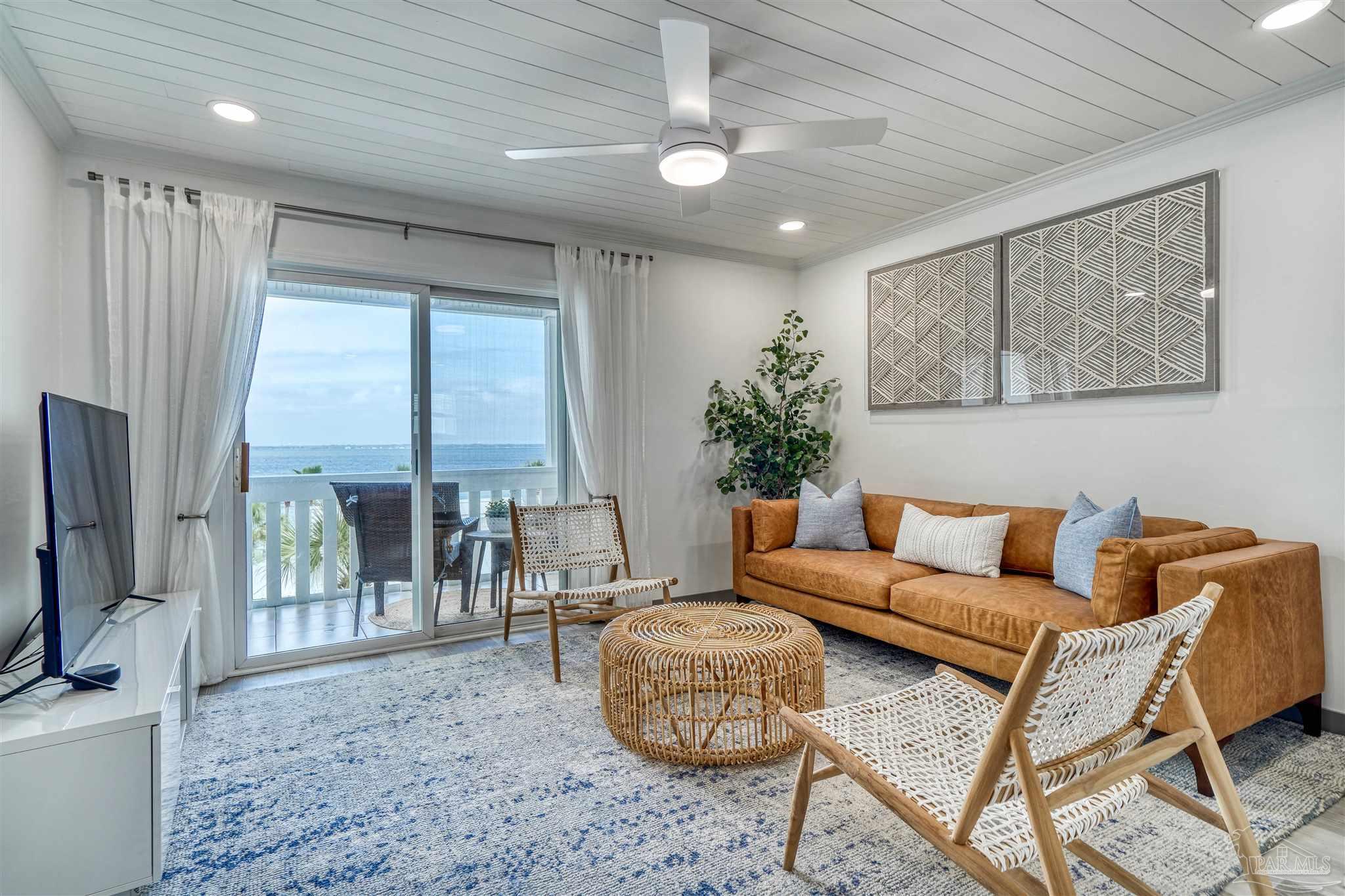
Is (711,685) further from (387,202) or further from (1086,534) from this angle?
(387,202)

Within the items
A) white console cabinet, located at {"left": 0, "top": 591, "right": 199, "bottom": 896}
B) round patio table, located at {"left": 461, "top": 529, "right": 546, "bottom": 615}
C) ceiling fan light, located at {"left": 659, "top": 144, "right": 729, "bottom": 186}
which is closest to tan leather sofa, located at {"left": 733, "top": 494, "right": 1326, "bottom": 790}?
round patio table, located at {"left": 461, "top": 529, "right": 546, "bottom": 615}

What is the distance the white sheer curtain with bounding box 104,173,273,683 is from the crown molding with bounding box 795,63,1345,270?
3628 millimetres

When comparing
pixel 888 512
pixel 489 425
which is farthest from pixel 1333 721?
pixel 489 425

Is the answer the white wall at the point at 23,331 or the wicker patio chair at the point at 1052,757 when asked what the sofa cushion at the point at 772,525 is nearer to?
the wicker patio chair at the point at 1052,757

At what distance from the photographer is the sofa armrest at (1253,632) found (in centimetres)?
216

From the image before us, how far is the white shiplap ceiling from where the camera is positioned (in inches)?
83.1

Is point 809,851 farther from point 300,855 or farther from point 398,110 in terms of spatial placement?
point 398,110

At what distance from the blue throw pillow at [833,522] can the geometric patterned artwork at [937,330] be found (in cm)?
71

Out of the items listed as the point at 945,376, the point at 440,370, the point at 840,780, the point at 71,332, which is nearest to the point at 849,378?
the point at 945,376

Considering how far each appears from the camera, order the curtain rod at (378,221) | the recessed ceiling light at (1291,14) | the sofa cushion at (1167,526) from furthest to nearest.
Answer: the curtain rod at (378,221) < the sofa cushion at (1167,526) < the recessed ceiling light at (1291,14)

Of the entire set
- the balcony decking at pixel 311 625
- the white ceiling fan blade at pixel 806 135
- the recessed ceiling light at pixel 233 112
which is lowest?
the balcony decking at pixel 311 625

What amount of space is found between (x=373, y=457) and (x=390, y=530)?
16.5 inches

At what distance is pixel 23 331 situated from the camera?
238cm

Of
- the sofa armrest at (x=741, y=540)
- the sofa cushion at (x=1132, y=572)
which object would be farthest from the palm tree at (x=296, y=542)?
the sofa cushion at (x=1132, y=572)
